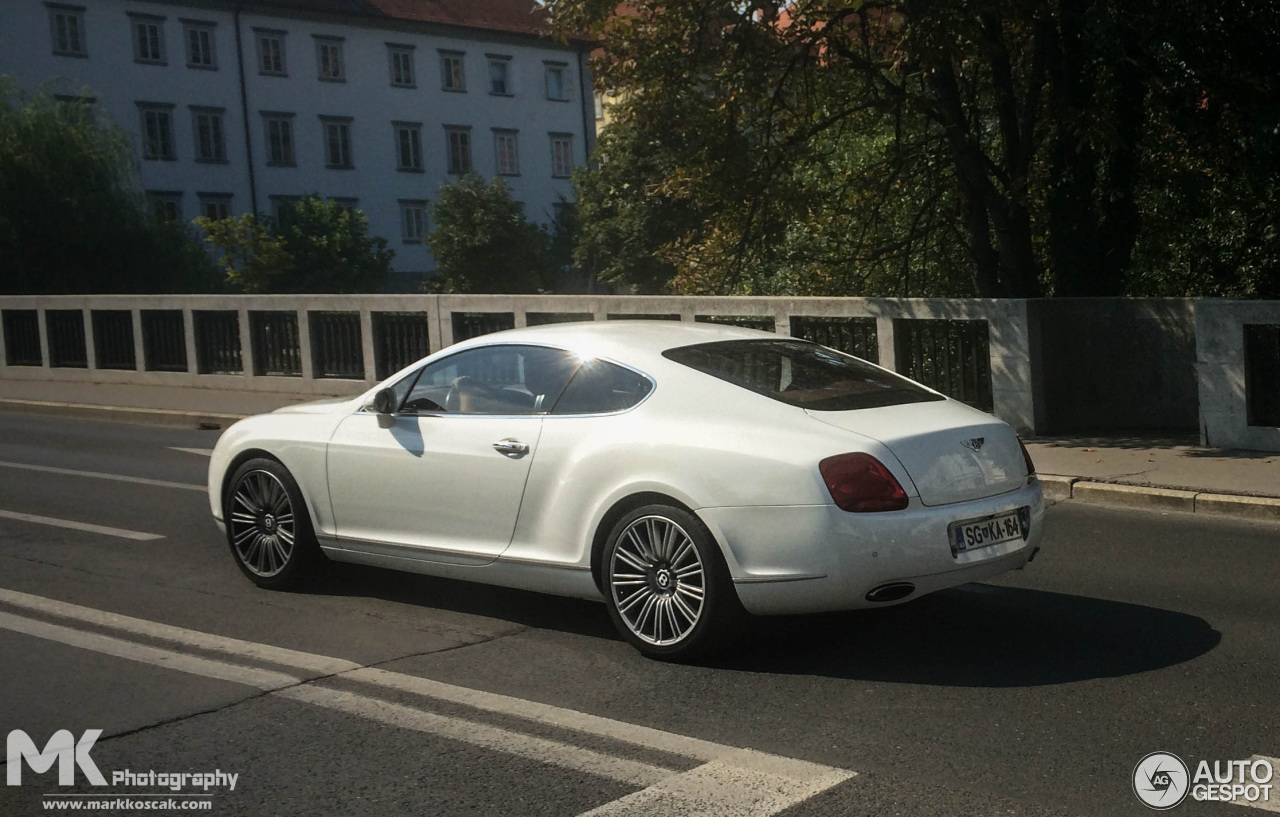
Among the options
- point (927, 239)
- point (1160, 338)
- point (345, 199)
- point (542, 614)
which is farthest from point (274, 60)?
point (542, 614)

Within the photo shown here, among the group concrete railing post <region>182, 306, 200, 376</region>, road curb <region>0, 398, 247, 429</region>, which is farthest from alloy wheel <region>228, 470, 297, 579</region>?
concrete railing post <region>182, 306, 200, 376</region>

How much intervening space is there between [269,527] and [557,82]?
6724cm

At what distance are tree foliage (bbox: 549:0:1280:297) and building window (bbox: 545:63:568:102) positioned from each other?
2108 inches

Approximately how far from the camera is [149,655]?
20.4 feet

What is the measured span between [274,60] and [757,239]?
4831 cm

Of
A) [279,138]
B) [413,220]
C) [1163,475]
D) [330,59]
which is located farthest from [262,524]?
[413,220]

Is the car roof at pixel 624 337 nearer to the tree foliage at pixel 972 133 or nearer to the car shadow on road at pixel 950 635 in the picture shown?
the car shadow on road at pixel 950 635

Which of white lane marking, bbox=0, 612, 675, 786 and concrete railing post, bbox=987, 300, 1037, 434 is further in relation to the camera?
concrete railing post, bbox=987, 300, 1037, 434

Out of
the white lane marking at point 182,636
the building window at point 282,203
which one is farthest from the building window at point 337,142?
the white lane marking at point 182,636

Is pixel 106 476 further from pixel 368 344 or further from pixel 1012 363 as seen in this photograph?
pixel 1012 363

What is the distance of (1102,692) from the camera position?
5371mm

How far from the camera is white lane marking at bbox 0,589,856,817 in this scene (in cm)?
435

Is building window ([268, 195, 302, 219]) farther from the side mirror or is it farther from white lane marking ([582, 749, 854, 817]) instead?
white lane marking ([582, 749, 854, 817])

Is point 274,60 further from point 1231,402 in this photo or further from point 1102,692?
point 1102,692
